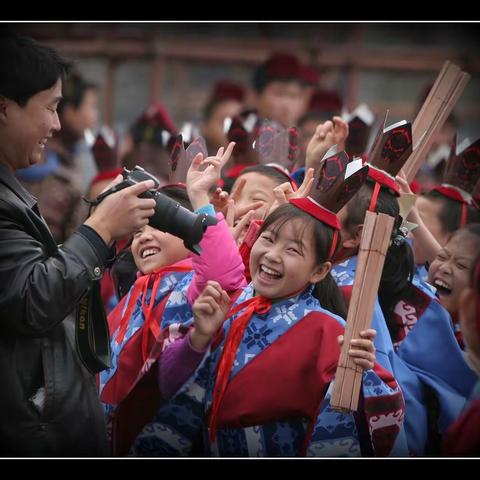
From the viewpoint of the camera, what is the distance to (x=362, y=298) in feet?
7.98

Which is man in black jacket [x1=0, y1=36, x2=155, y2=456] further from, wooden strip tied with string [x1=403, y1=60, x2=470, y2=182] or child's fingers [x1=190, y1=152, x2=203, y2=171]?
wooden strip tied with string [x1=403, y1=60, x2=470, y2=182]

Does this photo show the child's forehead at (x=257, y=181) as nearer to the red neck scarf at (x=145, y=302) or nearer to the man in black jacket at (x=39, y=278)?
the red neck scarf at (x=145, y=302)

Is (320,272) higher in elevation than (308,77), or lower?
lower

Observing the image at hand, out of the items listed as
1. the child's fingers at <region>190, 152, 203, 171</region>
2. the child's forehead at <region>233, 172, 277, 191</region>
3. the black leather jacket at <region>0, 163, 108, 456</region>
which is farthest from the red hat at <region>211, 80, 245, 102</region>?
the black leather jacket at <region>0, 163, 108, 456</region>

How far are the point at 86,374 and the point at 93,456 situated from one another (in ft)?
0.74

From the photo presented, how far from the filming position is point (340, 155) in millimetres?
2693

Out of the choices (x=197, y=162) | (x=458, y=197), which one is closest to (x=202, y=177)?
(x=197, y=162)

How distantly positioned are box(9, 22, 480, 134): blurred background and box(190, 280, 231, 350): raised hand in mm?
6166

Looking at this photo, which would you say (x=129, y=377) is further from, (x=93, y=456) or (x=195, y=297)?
(x=93, y=456)

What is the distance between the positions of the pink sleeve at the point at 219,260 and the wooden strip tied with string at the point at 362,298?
0.49 meters

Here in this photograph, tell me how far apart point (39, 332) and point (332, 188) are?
3.29 feet

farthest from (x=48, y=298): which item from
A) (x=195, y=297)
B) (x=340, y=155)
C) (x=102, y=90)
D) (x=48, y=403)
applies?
(x=102, y=90)

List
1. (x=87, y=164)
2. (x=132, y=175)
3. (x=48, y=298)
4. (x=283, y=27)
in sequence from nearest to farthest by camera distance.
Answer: (x=48, y=298) → (x=132, y=175) → (x=87, y=164) → (x=283, y=27)

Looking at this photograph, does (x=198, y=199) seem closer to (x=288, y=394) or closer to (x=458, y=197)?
(x=288, y=394)
